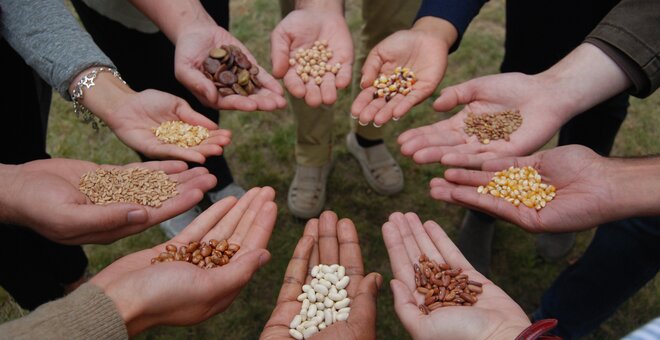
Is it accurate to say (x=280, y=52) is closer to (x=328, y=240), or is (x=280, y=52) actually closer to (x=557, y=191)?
(x=328, y=240)

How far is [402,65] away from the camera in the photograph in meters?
2.77

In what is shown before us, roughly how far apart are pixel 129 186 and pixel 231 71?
2.66ft

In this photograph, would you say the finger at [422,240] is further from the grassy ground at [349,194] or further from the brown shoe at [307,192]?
the brown shoe at [307,192]

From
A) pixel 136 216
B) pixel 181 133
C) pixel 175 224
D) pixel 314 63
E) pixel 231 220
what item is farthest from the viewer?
pixel 175 224

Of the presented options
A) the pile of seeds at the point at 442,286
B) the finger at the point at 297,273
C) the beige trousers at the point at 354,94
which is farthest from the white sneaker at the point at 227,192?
the pile of seeds at the point at 442,286

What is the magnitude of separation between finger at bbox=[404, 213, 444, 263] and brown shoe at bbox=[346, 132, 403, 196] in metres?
1.53

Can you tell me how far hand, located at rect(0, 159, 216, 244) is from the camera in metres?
1.95

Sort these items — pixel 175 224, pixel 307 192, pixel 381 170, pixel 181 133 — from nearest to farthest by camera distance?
pixel 181 133 → pixel 175 224 → pixel 307 192 → pixel 381 170

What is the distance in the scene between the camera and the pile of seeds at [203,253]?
6.64 feet

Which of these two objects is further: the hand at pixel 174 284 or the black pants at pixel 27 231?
the black pants at pixel 27 231

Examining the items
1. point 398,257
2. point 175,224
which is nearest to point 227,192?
point 175,224

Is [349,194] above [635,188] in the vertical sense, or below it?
below

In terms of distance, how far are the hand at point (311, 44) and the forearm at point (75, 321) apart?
1.40 m

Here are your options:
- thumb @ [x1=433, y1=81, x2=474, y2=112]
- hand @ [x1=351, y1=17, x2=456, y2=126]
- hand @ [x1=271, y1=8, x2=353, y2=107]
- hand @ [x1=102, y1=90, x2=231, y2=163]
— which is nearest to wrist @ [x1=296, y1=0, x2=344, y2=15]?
hand @ [x1=271, y1=8, x2=353, y2=107]
